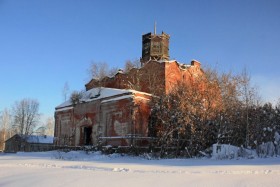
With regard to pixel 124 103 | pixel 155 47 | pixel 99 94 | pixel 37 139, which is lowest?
pixel 37 139

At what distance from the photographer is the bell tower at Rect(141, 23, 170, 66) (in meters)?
34.7

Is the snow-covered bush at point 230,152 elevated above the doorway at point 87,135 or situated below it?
below

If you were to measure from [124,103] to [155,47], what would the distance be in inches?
439

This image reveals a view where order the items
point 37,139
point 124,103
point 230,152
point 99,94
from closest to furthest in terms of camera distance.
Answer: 1. point 230,152
2. point 124,103
3. point 99,94
4. point 37,139

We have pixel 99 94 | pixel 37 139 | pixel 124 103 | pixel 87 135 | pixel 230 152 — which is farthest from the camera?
pixel 37 139

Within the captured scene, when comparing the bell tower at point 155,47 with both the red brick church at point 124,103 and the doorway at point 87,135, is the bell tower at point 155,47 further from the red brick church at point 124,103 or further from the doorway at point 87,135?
the doorway at point 87,135

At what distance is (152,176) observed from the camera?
32.4ft

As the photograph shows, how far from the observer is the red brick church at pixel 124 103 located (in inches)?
998

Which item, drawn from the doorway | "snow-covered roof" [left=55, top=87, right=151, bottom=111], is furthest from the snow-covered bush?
the doorway

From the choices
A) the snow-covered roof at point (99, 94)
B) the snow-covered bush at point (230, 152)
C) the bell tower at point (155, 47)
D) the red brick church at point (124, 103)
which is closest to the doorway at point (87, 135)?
the red brick church at point (124, 103)

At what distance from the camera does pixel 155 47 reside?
115 feet

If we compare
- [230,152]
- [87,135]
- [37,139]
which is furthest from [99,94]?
[37,139]

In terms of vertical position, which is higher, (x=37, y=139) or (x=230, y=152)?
(x=37, y=139)

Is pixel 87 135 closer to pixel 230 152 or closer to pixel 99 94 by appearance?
pixel 99 94
